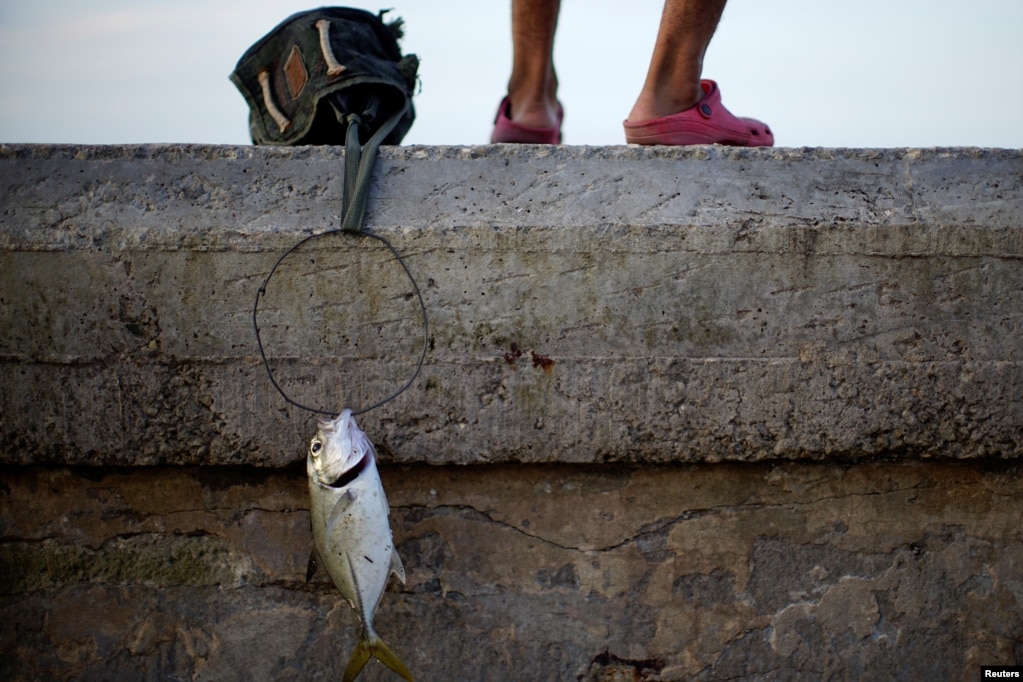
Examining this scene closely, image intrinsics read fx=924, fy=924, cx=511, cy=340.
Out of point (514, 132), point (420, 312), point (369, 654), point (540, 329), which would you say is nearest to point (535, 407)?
point (540, 329)

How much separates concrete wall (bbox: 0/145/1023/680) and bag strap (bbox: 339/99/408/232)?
51mm

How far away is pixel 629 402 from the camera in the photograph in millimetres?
1993

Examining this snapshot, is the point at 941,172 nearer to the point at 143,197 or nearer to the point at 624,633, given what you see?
the point at 624,633

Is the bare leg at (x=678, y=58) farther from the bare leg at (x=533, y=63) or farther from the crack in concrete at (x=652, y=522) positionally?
the crack in concrete at (x=652, y=522)

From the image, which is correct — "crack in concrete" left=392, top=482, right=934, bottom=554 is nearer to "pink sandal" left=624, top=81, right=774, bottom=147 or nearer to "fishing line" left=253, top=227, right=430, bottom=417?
"fishing line" left=253, top=227, right=430, bottom=417

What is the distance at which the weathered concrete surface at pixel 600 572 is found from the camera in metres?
2.08

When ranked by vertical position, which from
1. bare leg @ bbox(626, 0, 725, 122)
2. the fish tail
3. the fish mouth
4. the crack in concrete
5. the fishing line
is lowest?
the fish tail

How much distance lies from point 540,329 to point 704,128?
83 cm

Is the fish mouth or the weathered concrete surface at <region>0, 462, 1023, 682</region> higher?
the fish mouth

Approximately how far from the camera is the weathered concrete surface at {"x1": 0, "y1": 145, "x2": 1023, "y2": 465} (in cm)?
199

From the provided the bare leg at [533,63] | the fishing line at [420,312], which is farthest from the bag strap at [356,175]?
the bare leg at [533,63]

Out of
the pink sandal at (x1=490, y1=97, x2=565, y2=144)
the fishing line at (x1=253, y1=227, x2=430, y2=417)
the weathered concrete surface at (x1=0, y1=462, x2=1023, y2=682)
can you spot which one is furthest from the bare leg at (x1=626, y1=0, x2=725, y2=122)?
the weathered concrete surface at (x1=0, y1=462, x2=1023, y2=682)

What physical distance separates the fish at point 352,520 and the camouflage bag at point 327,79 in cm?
88

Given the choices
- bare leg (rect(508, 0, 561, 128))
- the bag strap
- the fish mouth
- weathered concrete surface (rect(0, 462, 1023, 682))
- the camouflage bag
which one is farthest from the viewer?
bare leg (rect(508, 0, 561, 128))
